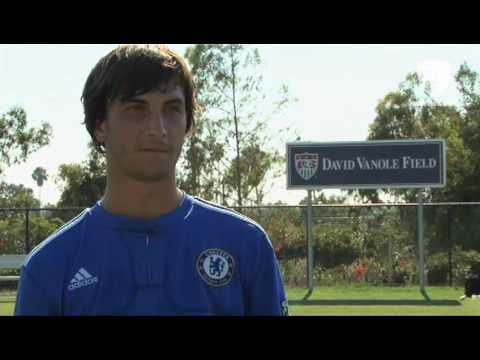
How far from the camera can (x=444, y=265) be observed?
2370cm

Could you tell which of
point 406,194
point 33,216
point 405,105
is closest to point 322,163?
point 33,216

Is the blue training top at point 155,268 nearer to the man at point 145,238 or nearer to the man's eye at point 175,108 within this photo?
the man at point 145,238

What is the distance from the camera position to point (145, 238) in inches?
Result: 89.9

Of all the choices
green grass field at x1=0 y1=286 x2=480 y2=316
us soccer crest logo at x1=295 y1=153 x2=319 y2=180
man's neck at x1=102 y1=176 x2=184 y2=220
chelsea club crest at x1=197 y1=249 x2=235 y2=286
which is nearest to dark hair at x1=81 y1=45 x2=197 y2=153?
man's neck at x1=102 y1=176 x2=184 y2=220

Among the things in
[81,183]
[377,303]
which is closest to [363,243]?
[377,303]

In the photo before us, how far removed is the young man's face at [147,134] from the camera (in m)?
2.20

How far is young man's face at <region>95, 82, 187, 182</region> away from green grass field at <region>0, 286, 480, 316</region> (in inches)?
394

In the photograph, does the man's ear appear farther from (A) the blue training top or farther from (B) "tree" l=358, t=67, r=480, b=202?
(B) "tree" l=358, t=67, r=480, b=202

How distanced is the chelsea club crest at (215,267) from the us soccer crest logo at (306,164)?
17419 mm

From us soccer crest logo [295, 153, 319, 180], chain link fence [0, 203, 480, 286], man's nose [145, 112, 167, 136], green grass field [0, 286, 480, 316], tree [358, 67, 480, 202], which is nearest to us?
man's nose [145, 112, 167, 136]

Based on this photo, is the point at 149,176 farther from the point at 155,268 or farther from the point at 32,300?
the point at 32,300

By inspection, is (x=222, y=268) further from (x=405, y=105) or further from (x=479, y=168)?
(x=405, y=105)

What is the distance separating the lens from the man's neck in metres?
2.27

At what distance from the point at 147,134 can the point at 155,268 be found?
0.35 m
